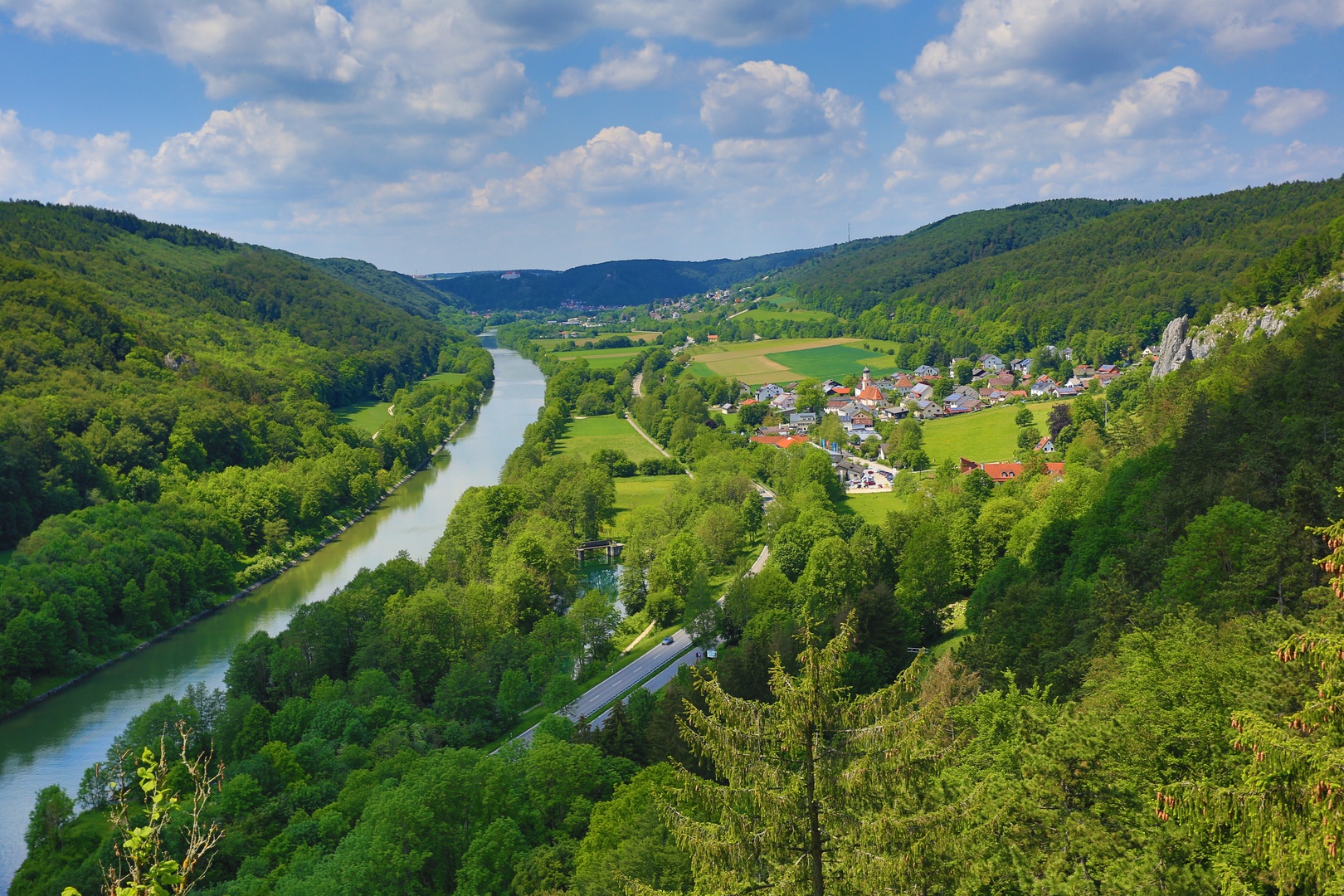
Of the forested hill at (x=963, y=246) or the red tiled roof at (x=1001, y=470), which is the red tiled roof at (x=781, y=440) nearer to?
the red tiled roof at (x=1001, y=470)

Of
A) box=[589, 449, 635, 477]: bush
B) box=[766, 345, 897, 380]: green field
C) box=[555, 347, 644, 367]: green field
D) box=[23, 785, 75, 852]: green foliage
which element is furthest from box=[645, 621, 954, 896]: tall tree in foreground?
box=[555, 347, 644, 367]: green field

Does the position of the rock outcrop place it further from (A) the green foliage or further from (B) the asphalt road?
(A) the green foliage

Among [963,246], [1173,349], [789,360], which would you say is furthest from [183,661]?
[963,246]

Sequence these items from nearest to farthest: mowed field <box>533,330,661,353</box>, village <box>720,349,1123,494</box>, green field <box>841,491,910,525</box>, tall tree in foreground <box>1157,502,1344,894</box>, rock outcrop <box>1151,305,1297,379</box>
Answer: tall tree in foreground <box>1157,502,1344,894</box>, rock outcrop <box>1151,305,1297,379</box>, green field <box>841,491,910,525</box>, village <box>720,349,1123,494</box>, mowed field <box>533,330,661,353</box>

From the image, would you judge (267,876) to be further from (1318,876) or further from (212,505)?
(212,505)

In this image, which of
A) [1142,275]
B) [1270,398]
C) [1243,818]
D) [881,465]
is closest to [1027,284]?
[1142,275]
